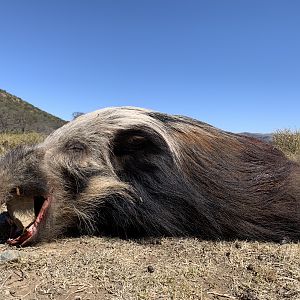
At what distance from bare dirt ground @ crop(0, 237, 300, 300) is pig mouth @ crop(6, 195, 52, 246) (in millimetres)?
117

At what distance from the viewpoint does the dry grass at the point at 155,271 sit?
9.85 feet

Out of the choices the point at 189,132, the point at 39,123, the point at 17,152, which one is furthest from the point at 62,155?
the point at 39,123

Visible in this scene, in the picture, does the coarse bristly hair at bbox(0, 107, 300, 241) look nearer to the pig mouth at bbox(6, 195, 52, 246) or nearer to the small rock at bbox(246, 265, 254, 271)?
the pig mouth at bbox(6, 195, 52, 246)

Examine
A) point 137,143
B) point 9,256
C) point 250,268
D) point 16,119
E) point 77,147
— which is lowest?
point 9,256

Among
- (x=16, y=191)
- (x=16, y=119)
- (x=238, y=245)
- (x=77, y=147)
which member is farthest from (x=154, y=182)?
(x=16, y=119)

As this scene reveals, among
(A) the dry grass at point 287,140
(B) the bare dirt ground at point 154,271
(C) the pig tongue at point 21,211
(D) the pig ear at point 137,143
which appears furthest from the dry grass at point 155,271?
(A) the dry grass at point 287,140

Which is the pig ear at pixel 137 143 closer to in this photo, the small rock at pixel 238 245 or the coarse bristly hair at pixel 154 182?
the coarse bristly hair at pixel 154 182

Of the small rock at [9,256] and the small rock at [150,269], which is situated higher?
the small rock at [150,269]

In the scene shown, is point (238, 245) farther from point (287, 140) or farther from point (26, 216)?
point (287, 140)

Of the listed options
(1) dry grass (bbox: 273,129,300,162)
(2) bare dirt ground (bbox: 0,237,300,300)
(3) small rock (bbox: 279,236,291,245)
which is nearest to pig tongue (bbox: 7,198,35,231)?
(2) bare dirt ground (bbox: 0,237,300,300)

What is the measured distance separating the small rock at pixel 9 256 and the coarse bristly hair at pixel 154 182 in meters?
0.48

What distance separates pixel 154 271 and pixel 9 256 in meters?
1.07

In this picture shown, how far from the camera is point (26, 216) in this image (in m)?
4.35

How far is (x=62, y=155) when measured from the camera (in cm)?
439
